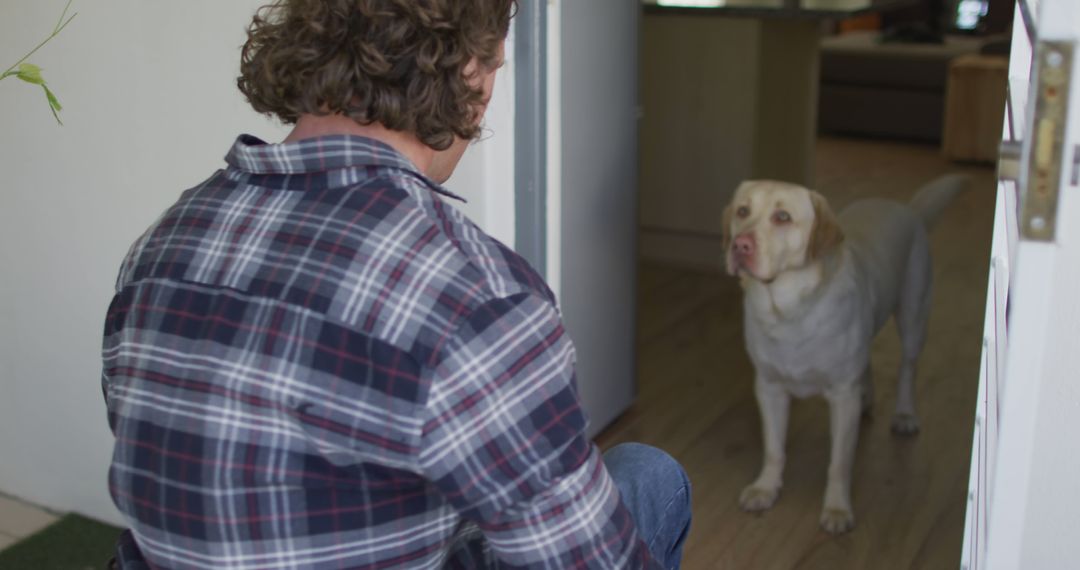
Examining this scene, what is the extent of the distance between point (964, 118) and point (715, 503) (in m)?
3.89

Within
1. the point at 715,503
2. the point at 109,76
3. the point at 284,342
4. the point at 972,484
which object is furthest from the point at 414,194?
the point at 715,503

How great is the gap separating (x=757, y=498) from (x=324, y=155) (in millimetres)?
1701

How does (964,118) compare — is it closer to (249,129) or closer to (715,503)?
(715,503)

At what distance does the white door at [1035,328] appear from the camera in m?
0.88

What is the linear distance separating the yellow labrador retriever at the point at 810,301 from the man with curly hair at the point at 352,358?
1.32 meters

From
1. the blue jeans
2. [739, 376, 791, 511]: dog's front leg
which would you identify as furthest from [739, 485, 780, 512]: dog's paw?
the blue jeans

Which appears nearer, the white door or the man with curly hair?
the white door

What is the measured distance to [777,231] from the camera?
2.36 m

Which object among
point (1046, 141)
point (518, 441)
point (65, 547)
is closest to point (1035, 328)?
point (1046, 141)

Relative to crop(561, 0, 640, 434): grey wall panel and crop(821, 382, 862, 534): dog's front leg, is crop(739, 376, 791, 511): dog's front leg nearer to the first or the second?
crop(821, 382, 862, 534): dog's front leg

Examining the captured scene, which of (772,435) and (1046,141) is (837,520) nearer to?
(772,435)

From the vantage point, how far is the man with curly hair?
100cm

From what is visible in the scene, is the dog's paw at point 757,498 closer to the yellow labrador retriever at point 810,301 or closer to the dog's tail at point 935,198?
the yellow labrador retriever at point 810,301

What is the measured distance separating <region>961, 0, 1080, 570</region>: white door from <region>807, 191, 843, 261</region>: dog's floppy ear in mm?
958
